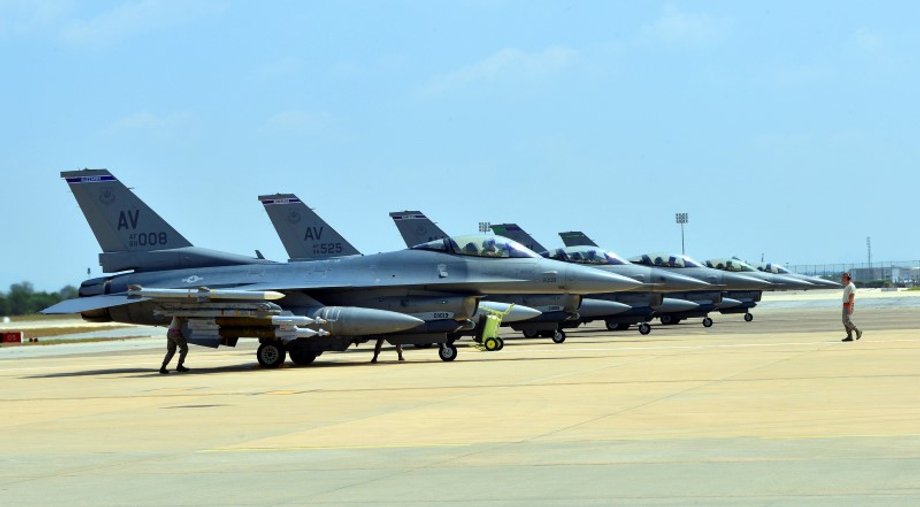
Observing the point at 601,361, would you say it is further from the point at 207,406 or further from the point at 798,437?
the point at 798,437

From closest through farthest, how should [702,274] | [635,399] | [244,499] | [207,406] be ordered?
[244,499] < [635,399] < [207,406] < [702,274]

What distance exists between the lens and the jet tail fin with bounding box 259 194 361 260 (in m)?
38.5

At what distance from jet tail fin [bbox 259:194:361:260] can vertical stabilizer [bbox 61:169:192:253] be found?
9.87 meters

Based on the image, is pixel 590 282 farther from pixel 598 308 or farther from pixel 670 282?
pixel 670 282

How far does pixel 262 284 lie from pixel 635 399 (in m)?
13.3

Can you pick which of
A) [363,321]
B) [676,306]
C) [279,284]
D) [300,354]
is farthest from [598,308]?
[363,321]

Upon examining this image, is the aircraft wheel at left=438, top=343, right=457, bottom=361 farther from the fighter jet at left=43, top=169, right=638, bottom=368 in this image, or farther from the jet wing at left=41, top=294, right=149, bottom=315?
the jet wing at left=41, top=294, right=149, bottom=315

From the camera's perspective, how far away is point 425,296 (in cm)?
2684

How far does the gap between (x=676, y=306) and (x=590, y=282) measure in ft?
57.8

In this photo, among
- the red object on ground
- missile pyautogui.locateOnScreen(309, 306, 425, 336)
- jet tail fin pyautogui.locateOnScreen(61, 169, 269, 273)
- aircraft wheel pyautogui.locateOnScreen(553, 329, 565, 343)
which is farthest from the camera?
the red object on ground

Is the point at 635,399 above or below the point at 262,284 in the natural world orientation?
below

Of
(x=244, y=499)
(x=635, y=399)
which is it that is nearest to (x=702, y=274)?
(x=635, y=399)

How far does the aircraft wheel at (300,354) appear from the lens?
26.1m

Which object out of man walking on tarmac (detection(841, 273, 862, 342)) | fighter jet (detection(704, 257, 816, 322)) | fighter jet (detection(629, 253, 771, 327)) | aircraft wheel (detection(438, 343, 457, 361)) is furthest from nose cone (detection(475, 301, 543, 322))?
fighter jet (detection(704, 257, 816, 322))
